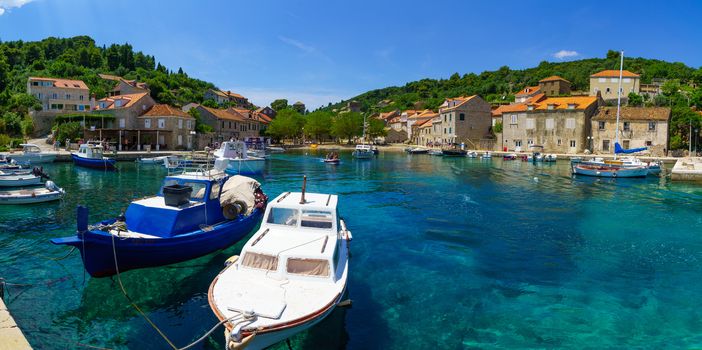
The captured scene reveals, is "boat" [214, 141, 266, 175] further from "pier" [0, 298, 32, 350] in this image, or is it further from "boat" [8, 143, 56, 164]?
"pier" [0, 298, 32, 350]

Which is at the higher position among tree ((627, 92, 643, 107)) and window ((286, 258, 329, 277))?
tree ((627, 92, 643, 107))

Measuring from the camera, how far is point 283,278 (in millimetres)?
9297

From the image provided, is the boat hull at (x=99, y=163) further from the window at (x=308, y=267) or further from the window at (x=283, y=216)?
the window at (x=308, y=267)

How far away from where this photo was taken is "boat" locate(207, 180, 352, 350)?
7480mm

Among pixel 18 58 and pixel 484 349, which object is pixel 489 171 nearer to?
pixel 484 349

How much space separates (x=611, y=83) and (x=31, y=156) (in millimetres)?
109075

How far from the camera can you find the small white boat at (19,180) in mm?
27891

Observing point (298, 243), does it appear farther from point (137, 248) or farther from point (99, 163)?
point (99, 163)

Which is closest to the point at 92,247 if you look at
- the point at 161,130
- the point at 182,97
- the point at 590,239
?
the point at 590,239

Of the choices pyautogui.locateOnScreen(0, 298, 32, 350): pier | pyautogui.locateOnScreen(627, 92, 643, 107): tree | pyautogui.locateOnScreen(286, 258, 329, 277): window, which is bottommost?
pyautogui.locateOnScreen(0, 298, 32, 350): pier

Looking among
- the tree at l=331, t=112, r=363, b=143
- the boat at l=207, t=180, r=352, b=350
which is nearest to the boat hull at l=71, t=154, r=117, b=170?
the boat at l=207, t=180, r=352, b=350

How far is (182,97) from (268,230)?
112 metres

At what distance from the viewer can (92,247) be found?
10977 mm

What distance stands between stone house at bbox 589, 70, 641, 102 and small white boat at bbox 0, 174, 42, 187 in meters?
104
